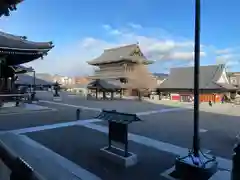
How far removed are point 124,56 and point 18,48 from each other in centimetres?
3533

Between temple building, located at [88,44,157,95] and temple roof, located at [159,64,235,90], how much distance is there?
14.5 feet

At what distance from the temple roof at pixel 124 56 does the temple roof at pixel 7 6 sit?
36882 millimetres

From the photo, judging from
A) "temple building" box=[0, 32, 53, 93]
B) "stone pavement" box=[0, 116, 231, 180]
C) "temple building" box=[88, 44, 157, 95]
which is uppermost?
"temple building" box=[88, 44, 157, 95]

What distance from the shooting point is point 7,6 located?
14.5ft

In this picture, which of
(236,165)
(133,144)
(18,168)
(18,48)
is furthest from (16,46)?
(236,165)

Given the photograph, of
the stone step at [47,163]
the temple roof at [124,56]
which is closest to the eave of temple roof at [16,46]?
the stone step at [47,163]

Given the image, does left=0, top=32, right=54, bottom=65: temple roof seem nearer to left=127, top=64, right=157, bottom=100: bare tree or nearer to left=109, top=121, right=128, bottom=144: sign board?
left=109, top=121, right=128, bottom=144: sign board

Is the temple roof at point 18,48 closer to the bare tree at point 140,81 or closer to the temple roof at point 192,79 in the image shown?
the temple roof at point 192,79

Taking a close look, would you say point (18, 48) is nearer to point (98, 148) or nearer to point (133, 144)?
point (98, 148)

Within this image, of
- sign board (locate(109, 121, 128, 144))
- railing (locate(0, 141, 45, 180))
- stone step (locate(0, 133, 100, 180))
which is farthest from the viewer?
sign board (locate(109, 121, 128, 144))

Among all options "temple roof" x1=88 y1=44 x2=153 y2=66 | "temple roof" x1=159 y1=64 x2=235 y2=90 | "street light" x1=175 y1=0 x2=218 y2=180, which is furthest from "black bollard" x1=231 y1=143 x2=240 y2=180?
"temple roof" x1=88 y1=44 x2=153 y2=66

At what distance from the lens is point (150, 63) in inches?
1817

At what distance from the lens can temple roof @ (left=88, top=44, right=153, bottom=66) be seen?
1682 inches

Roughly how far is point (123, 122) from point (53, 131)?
5043mm
